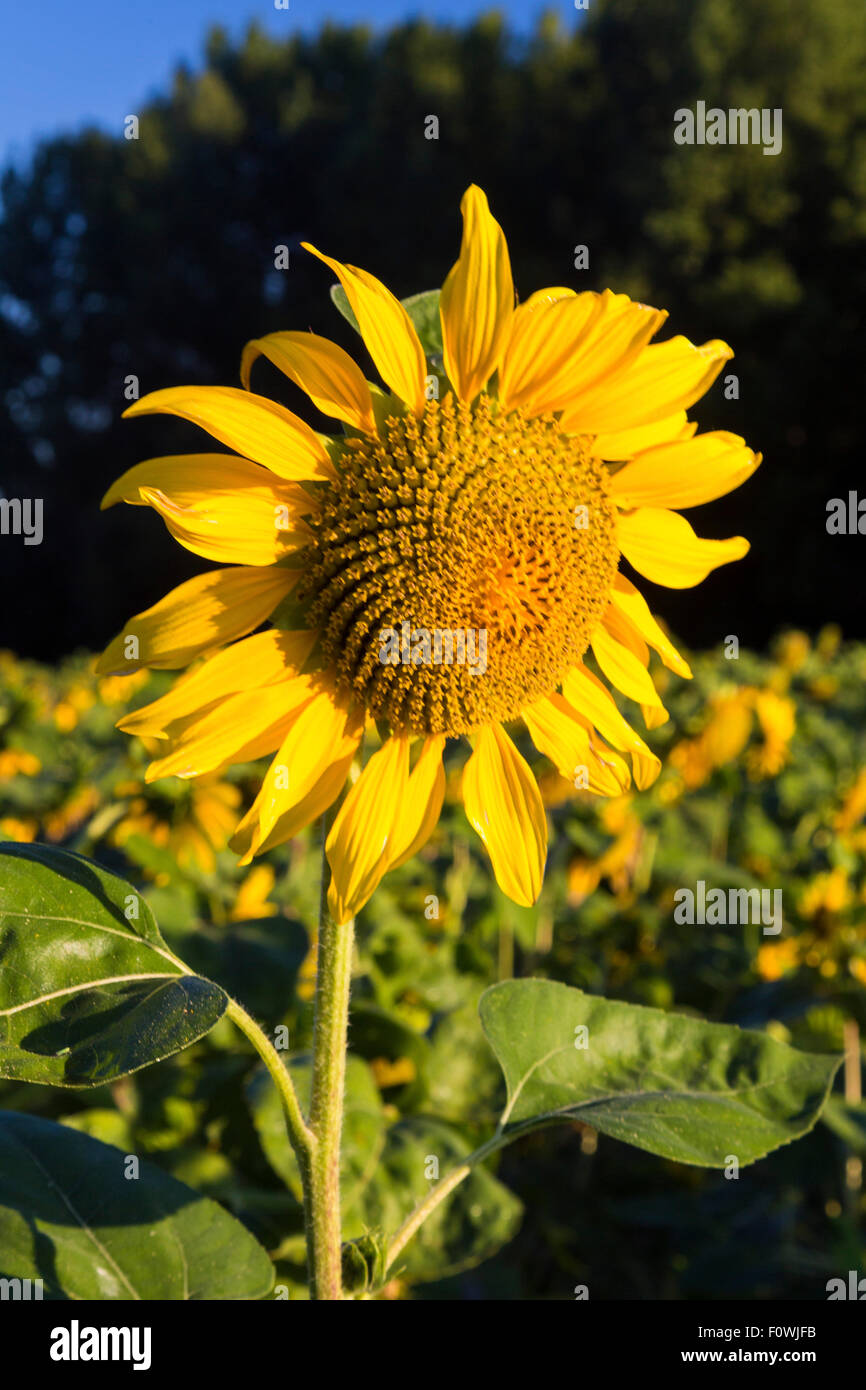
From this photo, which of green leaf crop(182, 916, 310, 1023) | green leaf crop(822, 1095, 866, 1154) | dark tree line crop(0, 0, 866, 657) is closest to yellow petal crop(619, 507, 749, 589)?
green leaf crop(182, 916, 310, 1023)

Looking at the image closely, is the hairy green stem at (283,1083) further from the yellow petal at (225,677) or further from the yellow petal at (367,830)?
the yellow petal at (225,677)

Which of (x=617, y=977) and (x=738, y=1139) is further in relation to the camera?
(x=617, y=977)

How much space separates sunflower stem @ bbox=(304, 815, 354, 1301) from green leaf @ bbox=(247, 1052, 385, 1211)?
0.46 m

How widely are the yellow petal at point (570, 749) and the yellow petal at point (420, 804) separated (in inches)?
4.0

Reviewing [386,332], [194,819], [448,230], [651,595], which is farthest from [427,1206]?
[448,230]

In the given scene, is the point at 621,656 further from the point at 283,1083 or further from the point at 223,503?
the point at 283,1083

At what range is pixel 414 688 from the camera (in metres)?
1.10

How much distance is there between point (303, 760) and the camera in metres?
1.10

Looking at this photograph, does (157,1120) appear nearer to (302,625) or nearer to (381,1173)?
(381,1173)

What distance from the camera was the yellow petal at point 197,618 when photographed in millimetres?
1072

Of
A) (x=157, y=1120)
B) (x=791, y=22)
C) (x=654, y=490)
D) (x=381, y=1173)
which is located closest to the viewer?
(x=654, y=490)

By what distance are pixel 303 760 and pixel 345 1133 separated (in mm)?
659
